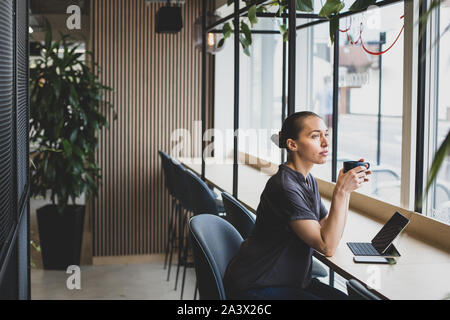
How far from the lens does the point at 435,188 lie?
9.88 feet

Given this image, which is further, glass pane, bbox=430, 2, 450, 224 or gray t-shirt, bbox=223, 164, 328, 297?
glass pane, bbox=430, 2, 450, 224

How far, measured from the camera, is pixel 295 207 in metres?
2.06

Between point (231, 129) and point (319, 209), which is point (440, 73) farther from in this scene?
point (231, 129)

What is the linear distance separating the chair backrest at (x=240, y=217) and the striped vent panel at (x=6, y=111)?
104 centimetres

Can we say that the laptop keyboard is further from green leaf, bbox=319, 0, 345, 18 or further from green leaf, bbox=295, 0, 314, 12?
green leaf, bbox=295, 0, 314, 12

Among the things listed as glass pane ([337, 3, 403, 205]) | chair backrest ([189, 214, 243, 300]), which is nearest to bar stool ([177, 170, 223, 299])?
glass pane ([337, 3, 403, 205])

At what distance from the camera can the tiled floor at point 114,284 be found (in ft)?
15.0

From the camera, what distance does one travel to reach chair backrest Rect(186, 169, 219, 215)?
3430 mm

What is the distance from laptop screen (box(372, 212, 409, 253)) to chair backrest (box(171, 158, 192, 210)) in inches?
77.5

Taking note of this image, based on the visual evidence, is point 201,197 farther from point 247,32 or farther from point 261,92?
point 261,92

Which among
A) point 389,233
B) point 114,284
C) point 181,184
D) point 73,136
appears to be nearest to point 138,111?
point 73,136

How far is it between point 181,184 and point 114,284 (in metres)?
1.32

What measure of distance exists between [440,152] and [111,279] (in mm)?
4925
